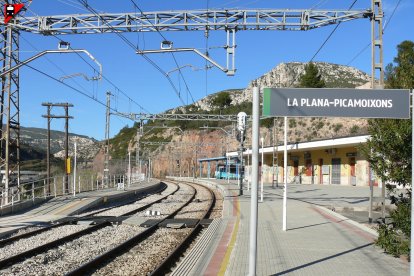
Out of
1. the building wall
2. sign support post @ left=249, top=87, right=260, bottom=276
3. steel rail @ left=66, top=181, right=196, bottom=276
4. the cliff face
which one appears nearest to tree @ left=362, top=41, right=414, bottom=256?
sign support post @ left=249, top=87, right=260, bottom=276

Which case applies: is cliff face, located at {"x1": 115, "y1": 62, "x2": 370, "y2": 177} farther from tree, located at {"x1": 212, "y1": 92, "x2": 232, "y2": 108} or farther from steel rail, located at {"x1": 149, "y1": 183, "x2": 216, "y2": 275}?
steel rail, located at {"x1": 149, "y1": 183, "x2": 216, "y2": 275}

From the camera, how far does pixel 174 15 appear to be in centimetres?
2069

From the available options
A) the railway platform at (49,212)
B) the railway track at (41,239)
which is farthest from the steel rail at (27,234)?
the railway platform at (49,212)

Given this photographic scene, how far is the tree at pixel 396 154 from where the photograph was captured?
8164mm

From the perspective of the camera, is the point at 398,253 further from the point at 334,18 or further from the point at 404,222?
the point at 334,18

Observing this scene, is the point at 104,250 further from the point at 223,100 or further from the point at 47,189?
the point at 223,100

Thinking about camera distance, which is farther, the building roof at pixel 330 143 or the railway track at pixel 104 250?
the building roof at pixel 330 143

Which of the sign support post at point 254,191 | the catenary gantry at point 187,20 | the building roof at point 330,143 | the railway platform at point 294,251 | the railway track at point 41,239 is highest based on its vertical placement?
the catenary gantry at point 187,20

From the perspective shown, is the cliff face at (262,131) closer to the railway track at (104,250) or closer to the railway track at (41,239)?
the railway track at (104,250)

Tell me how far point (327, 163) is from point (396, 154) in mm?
40097

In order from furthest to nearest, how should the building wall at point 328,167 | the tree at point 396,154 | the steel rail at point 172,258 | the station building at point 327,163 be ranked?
the building wall at point 328,167 < the station building at point 327,163 < the steel rail at point 172,258 < the tree at point 396,154

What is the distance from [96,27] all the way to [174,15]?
3.28m

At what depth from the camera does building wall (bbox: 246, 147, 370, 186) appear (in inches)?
1638

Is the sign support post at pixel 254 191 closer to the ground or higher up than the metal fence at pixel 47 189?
higher up
